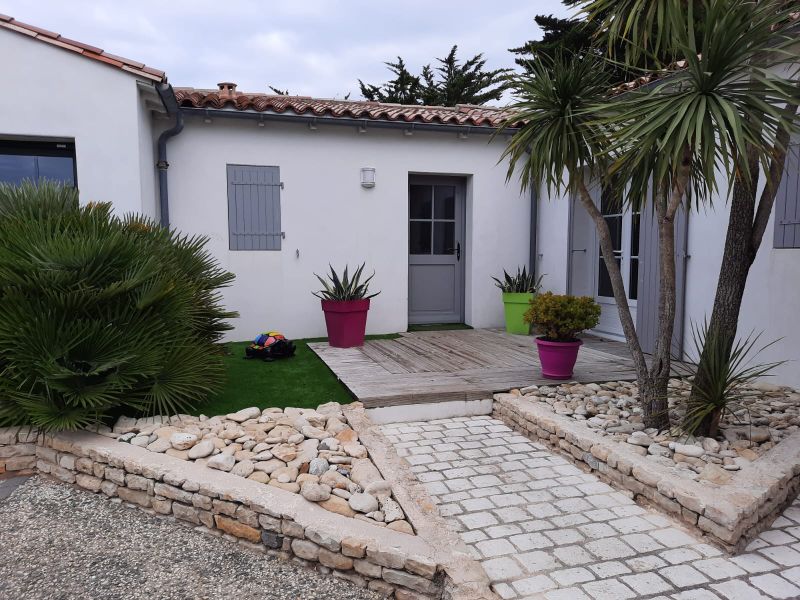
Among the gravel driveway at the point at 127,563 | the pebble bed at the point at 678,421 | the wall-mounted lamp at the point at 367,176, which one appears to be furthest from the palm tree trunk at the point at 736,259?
the wall-mounted lamp at the point at 367,176

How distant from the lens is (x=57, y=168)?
5.40m

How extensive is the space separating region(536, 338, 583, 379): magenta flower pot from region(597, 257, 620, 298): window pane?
7.70 ft

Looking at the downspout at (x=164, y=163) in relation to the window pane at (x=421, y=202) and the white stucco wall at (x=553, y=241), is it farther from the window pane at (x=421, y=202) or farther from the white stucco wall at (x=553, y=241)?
the white stucco wall at (x=553, y=241)

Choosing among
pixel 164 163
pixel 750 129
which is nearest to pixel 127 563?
pixel 750 129

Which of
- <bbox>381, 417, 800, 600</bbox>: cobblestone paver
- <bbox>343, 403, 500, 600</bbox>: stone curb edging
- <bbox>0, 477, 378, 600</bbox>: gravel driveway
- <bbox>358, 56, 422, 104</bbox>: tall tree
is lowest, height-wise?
<bbox>0, 477, 378, 600</bbox>: gravel driveway

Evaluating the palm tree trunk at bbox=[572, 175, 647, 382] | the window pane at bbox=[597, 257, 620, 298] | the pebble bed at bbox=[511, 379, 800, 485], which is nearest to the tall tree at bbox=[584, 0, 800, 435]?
the pebble bed at bbox=[511, 379, 800, 485]

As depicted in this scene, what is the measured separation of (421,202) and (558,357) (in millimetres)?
3583

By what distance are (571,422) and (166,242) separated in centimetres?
333

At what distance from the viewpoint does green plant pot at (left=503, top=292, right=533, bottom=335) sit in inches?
268

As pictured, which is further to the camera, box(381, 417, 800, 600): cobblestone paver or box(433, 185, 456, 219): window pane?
box(433, 185, 456, 219): window pane

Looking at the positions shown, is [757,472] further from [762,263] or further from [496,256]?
[496,256]

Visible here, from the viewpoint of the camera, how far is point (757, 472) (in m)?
2.75

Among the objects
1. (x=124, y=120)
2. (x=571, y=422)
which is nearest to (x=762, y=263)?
(x=571, y=422)

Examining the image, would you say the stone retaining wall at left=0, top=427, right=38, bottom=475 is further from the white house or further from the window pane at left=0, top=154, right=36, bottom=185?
the window pane at left=0, top=154, right=36, bottom=185
